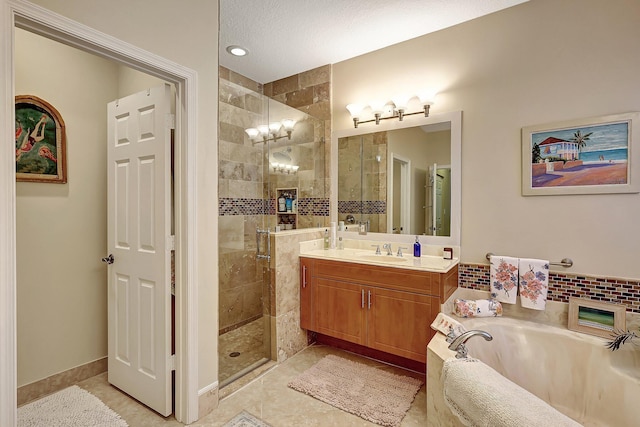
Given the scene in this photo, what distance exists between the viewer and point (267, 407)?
78.7 inches

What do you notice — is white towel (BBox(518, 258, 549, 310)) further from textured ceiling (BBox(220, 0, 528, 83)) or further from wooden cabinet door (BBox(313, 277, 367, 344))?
textured ceiling (BBox(220, 0, 528, 83))

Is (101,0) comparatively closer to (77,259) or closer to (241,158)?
(241,158)

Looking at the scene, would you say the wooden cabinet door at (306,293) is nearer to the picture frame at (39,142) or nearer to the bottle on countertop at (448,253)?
the bottle on countertop at (448,253)

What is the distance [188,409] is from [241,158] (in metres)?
1.87

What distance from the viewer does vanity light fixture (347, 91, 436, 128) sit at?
8.63ft

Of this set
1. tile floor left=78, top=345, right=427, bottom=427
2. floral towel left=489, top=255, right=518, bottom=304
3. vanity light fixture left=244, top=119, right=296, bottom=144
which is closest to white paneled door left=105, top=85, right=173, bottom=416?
tile floor left=78, top=345, right=427, bottom=427

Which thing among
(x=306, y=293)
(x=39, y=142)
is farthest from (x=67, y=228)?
(x=306, y=293)

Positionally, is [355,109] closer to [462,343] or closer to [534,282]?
[534,282]

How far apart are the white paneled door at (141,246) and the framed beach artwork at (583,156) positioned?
8.22 ft

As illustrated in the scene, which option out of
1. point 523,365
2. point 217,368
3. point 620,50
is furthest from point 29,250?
point 620,50

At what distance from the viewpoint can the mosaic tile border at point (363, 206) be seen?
2.97 m

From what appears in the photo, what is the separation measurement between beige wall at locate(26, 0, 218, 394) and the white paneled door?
0.19 meters

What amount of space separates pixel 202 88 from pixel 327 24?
1.28 metres

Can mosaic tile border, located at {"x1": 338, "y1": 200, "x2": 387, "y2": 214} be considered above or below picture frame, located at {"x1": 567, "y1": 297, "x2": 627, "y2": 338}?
above
